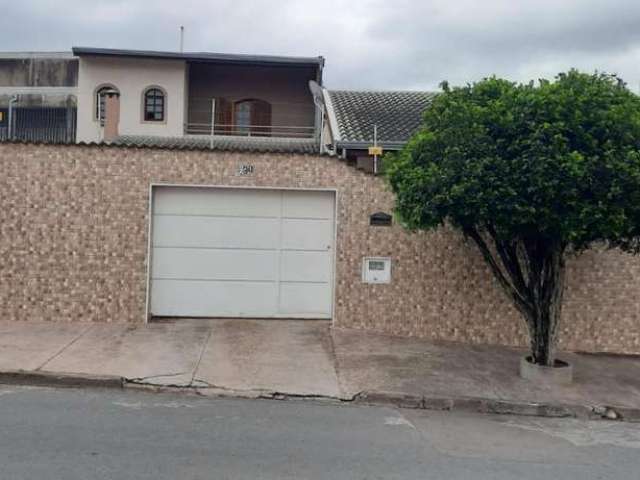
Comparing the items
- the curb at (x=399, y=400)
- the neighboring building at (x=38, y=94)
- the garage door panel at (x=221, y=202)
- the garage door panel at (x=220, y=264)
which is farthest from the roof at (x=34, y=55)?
the curb at (x=399, y=400)

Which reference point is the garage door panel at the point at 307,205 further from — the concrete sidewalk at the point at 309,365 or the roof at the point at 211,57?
the roof at the point at 211,57

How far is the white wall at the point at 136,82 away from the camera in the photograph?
75.4 feet

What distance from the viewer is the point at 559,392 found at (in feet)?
26.0

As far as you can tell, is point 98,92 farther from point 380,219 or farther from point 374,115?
point 380,219

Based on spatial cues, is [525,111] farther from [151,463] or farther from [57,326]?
[57,326]

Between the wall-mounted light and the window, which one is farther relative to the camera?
the window

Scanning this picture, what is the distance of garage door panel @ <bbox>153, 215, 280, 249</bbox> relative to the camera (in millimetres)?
10492

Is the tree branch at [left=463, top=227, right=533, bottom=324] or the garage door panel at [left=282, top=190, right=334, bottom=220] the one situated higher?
the garage door panel at [left=282, top=190, right=334, bottom=220]

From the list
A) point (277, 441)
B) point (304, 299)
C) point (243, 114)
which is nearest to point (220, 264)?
point (304, 299)

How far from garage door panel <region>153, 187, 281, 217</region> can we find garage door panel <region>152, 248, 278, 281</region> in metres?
0.62

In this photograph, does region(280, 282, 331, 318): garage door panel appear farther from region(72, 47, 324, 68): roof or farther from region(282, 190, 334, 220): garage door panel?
region(72, 47, 324, 68): roof

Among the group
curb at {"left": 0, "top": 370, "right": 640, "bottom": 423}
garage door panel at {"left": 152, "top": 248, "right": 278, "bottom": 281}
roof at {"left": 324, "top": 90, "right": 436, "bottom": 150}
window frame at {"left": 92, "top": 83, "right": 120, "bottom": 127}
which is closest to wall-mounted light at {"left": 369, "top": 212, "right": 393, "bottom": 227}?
garage door panel at {"left": 152, "top": 248, "right": 278, "bottom": 281}

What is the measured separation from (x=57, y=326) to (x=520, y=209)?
6.94m

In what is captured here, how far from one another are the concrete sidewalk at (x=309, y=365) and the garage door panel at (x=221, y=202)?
1.77 meters
